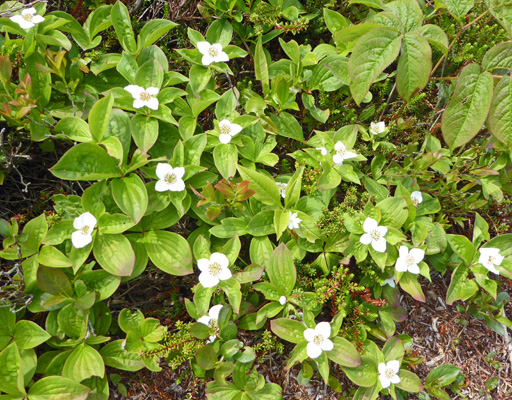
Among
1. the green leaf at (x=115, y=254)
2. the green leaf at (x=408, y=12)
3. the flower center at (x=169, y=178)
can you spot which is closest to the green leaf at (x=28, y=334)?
the green leaf at (x=115, y=254)

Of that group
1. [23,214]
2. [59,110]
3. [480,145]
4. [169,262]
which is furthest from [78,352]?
[480,145]

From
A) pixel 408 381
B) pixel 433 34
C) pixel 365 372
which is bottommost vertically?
pixel 408 381

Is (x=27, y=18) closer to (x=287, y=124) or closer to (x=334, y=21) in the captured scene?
(x=287, y=124)

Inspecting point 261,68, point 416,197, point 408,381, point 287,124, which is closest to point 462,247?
point 416,197

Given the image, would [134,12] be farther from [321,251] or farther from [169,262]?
[321,251]

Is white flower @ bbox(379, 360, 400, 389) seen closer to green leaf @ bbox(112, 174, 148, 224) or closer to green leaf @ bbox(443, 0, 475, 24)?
green leaf @ bbox(112, 174, 148, 224)

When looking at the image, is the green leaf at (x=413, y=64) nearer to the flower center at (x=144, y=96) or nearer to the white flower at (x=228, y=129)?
the white flower at (x=228, y=129)
